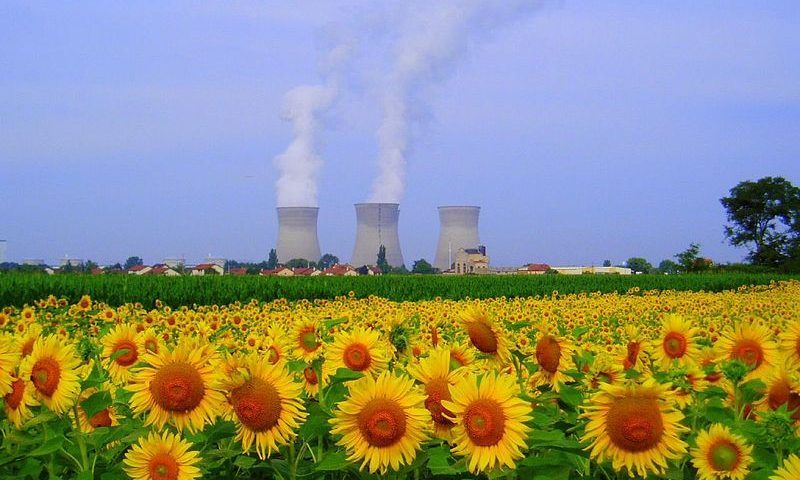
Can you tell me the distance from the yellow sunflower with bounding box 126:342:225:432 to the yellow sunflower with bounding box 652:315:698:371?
1.34 meters

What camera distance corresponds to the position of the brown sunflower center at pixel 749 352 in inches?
87.0

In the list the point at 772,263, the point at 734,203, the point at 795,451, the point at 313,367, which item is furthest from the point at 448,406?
the point at 734,203

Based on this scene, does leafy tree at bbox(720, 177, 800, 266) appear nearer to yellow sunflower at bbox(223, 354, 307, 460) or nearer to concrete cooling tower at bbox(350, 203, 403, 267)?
concrete cooling tower at bbox(350, 203, 403, 267)

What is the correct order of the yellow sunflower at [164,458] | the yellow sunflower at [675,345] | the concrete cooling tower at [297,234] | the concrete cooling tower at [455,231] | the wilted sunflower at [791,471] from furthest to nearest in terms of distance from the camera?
1. the concrete cooling tower at [455,231]
2. the concrete cooling tower at [297,234]
3. the yellow sunflower at [675,345]
4. the yellow sunflower at [164,458]
5. the wilted sunflower at [791,471]

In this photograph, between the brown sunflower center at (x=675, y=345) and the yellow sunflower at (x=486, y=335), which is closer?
the yellow sunflower at (x=486, y=335)

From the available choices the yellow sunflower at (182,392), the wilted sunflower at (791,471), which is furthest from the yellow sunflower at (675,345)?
the yellow sunflower at (182,392)

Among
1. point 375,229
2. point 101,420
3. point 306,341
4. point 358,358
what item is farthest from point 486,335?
point 375,229

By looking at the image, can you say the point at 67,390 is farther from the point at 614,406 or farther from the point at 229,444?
the point at 614,406

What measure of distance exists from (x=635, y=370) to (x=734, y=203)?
48102 mm

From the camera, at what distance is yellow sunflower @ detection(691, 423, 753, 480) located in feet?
5.56

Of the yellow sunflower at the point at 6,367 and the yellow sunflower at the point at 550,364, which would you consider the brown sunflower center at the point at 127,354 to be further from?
the yellow sunflower at the point at 550,364

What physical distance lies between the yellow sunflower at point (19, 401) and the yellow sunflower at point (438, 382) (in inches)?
32.9

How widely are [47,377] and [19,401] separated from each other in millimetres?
92

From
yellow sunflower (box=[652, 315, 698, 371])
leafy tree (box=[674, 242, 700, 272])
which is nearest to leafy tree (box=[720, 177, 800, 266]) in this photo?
leafy tree (box=[674, 242, 700, 272])
